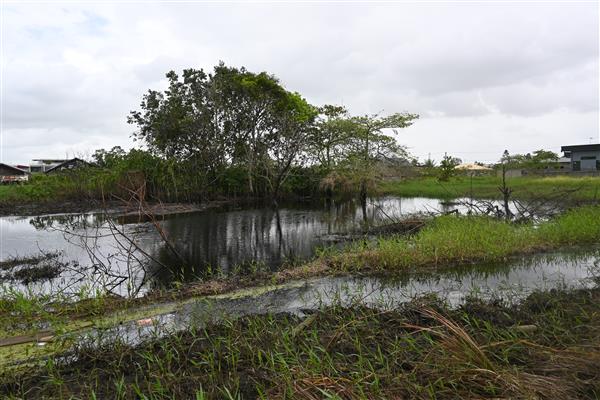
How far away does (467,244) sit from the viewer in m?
9.23

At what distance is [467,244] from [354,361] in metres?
6.08

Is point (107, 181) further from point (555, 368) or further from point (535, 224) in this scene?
point (555, 368)

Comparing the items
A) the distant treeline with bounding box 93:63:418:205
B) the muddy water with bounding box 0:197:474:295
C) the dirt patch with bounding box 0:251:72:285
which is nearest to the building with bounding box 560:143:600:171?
the distant treeline with bounding box 93:63:418:205

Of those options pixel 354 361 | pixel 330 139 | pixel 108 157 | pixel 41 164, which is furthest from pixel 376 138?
pixel 41 164

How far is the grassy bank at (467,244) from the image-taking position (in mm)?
8523

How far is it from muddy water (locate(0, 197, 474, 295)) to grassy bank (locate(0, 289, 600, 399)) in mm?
3053

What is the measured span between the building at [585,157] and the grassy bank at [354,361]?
121 feet

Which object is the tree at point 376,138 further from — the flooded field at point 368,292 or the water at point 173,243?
the flooded field at point 368,292

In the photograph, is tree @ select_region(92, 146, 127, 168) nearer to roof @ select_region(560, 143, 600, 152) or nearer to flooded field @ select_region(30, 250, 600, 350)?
flooded field @ select_region(30, 250, 600, 350)

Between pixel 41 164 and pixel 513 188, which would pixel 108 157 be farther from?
pixel 41 164

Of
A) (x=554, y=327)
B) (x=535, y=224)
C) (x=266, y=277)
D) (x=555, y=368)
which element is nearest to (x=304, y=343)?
(x=555, y=368)

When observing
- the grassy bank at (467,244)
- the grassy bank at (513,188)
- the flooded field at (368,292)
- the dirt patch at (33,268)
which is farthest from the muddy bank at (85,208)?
the flooded field at (368,292)

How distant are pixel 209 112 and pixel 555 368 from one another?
2660 centimetres

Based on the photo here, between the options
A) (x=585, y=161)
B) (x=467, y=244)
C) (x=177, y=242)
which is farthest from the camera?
(x=585, y=161)
